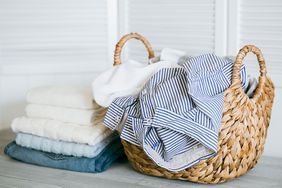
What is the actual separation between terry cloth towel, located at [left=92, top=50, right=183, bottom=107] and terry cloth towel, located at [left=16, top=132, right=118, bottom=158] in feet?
0.41

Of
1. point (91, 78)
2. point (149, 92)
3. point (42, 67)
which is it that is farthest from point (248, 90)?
point (42, 67)

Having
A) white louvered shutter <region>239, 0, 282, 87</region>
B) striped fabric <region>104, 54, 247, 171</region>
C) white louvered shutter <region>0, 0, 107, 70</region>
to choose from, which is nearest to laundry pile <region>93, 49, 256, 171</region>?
striped fabric <region>104, 54, 247, 171</region>

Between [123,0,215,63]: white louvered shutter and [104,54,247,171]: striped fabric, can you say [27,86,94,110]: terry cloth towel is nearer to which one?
[104,54,247,171]: striped fabric

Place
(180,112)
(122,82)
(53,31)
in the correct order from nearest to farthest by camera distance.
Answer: (180,112)
(122,82)
(53,31)

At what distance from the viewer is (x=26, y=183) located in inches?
45.4

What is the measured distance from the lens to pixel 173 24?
151 centimetres

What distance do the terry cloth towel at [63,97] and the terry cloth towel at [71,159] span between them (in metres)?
0.13

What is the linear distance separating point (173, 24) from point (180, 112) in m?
0.55

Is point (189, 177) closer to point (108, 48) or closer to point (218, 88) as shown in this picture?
point (218, 88)

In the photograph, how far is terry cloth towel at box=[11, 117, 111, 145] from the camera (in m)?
1.20

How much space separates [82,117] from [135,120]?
199mm

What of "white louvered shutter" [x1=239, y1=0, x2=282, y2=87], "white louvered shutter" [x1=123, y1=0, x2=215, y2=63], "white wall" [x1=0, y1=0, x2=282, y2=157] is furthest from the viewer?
"white wall" [x1=0, y1=0, x2=282, y2=157]

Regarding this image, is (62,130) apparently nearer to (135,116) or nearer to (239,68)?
(135,116)

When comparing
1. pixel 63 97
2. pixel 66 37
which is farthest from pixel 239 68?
pixel 66 37
